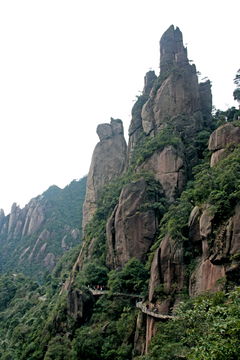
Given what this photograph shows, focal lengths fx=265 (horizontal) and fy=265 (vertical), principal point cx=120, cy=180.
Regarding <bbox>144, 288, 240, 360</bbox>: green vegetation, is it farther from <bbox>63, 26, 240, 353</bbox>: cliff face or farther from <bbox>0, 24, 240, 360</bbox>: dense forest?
<bbox>63, 26, 240, 353</bbox>: cliff face

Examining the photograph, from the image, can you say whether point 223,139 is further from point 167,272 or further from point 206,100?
point 206,100

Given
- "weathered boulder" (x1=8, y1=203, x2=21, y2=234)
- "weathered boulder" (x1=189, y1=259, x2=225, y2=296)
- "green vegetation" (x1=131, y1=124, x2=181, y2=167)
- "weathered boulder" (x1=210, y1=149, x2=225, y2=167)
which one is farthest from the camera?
"weathered boulder" (x1=8, y1=203, x2=21, y2=234)

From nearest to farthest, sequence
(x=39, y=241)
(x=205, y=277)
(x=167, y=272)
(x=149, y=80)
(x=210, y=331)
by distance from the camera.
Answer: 1. (x=210, y=331)
2. (x=205, y=277)
3. (x=167, y=272)
4. (x=149, y=80)
5. (x=39, y=241)

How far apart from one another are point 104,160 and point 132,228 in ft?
89.3

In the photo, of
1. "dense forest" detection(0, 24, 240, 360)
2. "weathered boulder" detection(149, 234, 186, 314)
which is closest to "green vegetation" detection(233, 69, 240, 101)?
"dense forest" detection(0, 24, 240, 360)

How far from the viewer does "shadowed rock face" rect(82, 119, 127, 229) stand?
50000 millimetres

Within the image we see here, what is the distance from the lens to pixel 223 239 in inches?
603

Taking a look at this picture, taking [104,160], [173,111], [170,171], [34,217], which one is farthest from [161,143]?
[34,217]

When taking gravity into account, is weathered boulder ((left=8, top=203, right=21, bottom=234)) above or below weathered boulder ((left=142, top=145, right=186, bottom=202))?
below

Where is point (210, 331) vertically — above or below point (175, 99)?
below

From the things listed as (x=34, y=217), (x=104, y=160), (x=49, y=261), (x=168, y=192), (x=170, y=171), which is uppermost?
(x=104, y=160)

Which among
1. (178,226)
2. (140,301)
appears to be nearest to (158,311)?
(140,301)

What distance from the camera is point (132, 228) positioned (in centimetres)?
2525

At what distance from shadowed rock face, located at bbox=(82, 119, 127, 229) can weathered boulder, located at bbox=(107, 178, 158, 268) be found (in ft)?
71.4
